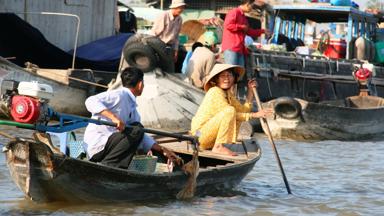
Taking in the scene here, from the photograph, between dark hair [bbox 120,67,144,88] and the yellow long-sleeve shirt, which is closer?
dark hair [bbox 120,67,144,88]

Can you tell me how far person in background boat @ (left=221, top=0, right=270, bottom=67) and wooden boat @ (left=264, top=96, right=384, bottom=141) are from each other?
1.04 metres

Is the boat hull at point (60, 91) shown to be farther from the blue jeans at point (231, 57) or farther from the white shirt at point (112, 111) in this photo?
the white shirt at point (112, 111)

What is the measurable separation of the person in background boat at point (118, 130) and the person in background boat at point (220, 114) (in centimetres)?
124

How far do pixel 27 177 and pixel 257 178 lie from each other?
136 inches

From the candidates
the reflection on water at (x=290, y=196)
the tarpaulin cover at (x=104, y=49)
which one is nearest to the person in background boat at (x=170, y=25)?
the reflection on water at (x=290, y=196)

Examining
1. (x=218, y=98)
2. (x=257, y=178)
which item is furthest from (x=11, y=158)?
(x=257, y=178)

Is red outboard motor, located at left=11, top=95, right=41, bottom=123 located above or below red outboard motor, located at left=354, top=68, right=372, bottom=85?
above

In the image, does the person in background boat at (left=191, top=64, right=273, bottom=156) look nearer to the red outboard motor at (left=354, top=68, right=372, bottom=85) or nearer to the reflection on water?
the reflection on water

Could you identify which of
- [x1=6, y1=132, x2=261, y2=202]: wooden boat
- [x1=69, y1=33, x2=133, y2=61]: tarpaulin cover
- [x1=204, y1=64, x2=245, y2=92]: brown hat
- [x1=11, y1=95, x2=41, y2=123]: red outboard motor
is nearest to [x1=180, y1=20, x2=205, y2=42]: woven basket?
[x1=69, y1=33, x2=133, y2=61]: tarpaulin cover

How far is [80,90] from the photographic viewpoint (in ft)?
44.5

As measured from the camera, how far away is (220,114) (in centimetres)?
774

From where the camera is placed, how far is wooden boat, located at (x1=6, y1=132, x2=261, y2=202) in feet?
19.4

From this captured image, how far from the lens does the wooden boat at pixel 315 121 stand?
40.4 ft

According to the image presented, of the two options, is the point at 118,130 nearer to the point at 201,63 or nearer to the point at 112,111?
the point at 112,111
